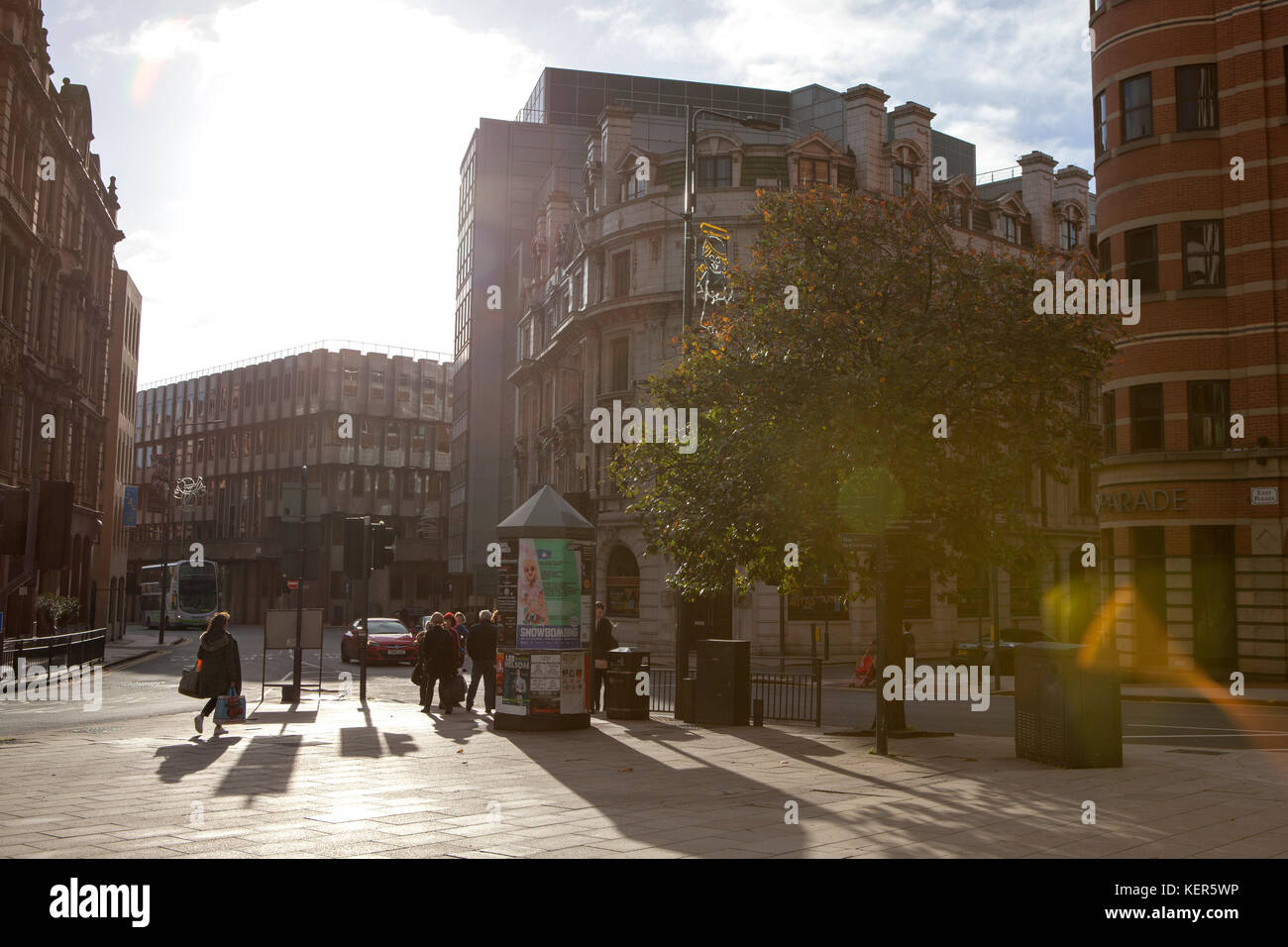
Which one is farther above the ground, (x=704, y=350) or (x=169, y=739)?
(x=704, y=350)

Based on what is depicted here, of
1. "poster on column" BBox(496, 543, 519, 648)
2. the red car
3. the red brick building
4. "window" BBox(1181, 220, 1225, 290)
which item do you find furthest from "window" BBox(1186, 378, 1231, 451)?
the red car

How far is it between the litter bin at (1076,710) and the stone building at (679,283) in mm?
25851

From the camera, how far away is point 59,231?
43.3 m

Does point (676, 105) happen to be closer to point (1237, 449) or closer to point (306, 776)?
point (1237, 449)

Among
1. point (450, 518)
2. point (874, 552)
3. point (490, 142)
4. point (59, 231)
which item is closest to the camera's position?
point (874, 552)

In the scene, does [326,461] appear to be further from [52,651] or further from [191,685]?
[191,685]

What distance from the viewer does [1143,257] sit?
29.2 meters

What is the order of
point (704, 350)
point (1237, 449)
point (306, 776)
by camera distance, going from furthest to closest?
point (1237, 449), point (704, 350), point (306, 776)

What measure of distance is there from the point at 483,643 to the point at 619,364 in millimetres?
26924

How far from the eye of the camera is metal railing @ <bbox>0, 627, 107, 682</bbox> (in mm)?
24547

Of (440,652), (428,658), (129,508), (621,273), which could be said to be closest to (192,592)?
(129,508)

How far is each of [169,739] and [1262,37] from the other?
2836 cm

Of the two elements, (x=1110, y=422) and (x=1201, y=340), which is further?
(x=1110, y=422)

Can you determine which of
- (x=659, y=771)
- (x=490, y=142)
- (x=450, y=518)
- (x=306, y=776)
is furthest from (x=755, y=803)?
(x=450, y=518)
